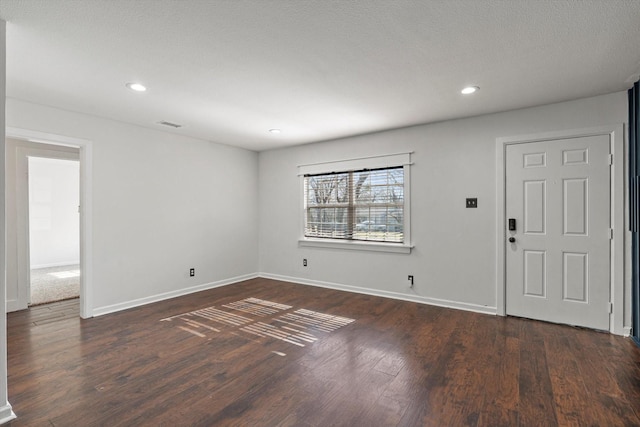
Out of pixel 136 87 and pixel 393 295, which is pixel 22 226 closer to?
pixel 136 87

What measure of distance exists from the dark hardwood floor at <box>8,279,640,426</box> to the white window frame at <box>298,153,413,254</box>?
1.01 m

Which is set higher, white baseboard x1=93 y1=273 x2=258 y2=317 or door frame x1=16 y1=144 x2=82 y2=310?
door frame x1=16 y1=144 x2=82 y2=310

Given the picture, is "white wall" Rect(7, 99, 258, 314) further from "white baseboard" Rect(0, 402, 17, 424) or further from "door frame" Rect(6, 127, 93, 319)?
"white baseboard" Rect(0, 402, 17, 424)

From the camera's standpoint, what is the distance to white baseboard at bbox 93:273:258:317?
3952mm

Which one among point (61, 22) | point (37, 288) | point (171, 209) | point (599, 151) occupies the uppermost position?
point (61, 22)

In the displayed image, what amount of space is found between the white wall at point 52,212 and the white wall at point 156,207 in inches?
185

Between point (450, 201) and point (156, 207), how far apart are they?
4.06 meters

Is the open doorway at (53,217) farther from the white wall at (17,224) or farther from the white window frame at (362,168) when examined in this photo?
the white window frame at (362,168)

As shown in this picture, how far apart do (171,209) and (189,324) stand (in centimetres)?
190

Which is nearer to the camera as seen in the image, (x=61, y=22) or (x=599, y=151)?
(x=61, y=22)

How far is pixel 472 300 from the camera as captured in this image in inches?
156

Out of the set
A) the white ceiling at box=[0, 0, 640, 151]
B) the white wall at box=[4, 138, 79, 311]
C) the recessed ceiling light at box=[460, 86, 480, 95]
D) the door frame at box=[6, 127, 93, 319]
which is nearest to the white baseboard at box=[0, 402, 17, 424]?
the door frame at box=[6, 127, 93, 319]

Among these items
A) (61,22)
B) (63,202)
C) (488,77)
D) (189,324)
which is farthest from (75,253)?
(488,77)

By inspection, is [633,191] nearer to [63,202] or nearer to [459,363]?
[459,363]
